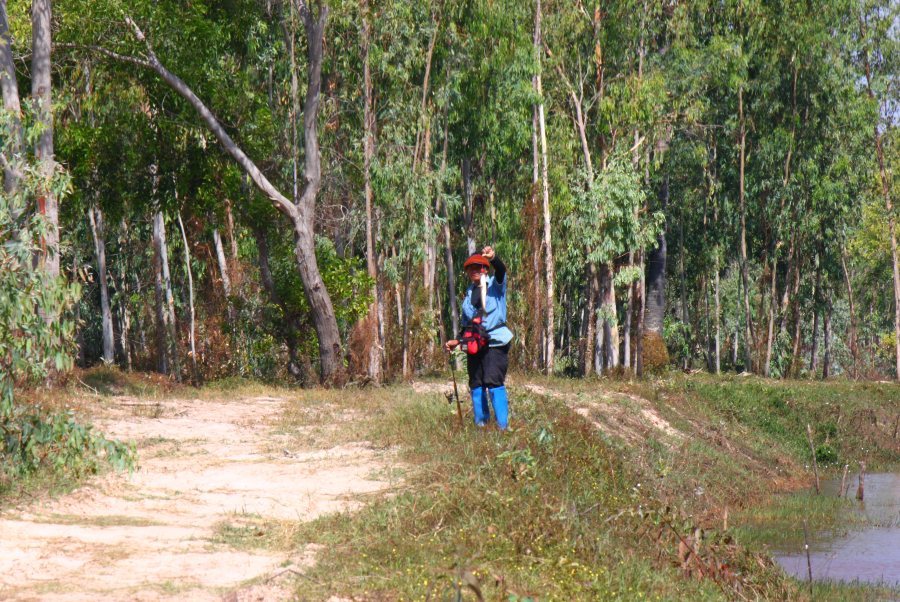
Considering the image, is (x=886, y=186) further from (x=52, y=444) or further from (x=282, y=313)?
(x=52, y=444)

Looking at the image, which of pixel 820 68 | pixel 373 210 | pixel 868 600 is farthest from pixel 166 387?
pixel 820 68

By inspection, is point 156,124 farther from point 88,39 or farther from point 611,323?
point 611,323

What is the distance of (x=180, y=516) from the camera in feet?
28.2

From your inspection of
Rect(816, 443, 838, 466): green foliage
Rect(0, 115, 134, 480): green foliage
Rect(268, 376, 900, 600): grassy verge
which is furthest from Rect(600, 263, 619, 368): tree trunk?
Rect(0, 115, 134, 480): green foliage

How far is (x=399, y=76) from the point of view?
26.3m

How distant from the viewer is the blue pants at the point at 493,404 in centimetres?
1135

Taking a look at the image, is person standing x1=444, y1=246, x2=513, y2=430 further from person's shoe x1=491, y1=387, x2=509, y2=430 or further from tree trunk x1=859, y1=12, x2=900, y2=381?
tree trunk x1=859, y1=12, x2=900, y2=381

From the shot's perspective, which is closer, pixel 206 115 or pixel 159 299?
pixel 206 115

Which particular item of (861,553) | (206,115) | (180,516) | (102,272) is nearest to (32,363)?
(180,516)

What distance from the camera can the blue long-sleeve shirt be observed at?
11.3 metres

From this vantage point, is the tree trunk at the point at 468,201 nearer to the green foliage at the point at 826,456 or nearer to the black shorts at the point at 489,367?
the green foliage at the point at 826,456

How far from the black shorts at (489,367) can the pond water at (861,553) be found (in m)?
4.09

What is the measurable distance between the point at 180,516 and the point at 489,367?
3.77 m

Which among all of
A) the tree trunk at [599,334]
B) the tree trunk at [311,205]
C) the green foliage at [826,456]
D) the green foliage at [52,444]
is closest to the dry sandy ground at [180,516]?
the green foliage at [52,444]
